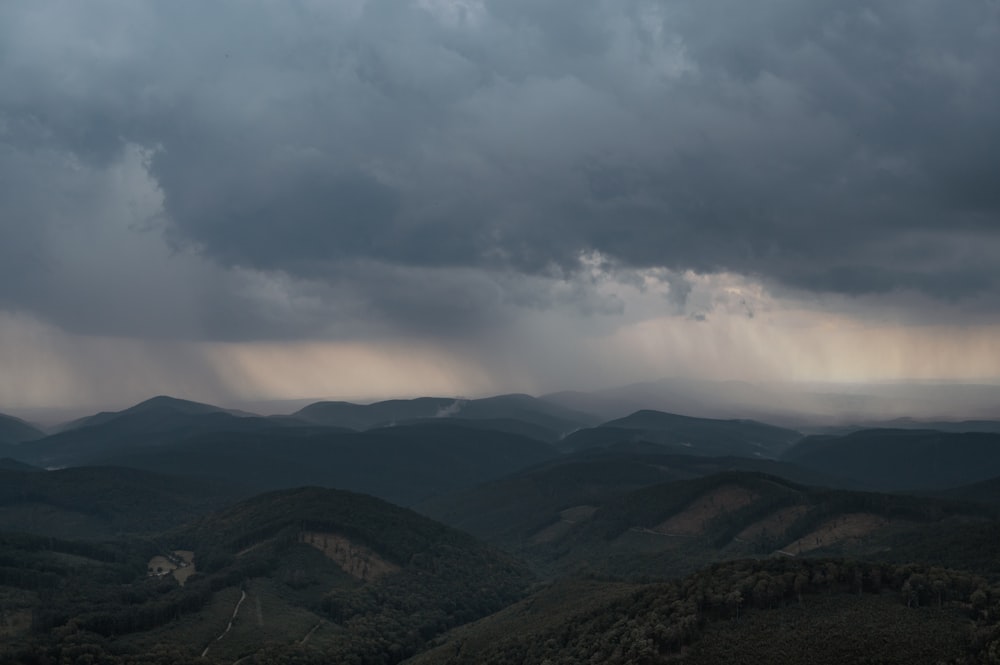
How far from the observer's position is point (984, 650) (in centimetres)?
10706

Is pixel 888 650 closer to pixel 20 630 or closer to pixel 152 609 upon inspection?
pixel 152 609

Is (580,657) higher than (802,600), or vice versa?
(802,600)

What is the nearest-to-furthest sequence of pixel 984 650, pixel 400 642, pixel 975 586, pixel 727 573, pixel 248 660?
pixel 984 650 < pixel 975 586 < pixel 727 573 < pixel 248 660 < pixel 400 642

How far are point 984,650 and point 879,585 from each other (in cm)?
3237

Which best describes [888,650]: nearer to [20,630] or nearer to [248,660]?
[248,660]

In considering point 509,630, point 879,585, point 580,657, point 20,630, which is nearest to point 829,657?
point 879,585

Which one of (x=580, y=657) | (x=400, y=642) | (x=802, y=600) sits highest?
(x=802, y=600)

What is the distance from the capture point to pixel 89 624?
168m

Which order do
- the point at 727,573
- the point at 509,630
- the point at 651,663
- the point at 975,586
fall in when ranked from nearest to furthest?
the point at 651,663 → the point at 975,586 → the point at 727,573 → the point at 509,630

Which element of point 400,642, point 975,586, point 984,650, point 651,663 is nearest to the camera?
point 984,650

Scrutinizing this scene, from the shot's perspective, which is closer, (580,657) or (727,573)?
(580,657)

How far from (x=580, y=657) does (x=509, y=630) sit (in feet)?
146

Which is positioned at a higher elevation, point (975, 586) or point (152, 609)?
point (975, 586)

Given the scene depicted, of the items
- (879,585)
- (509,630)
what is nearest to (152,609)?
(509,630)
